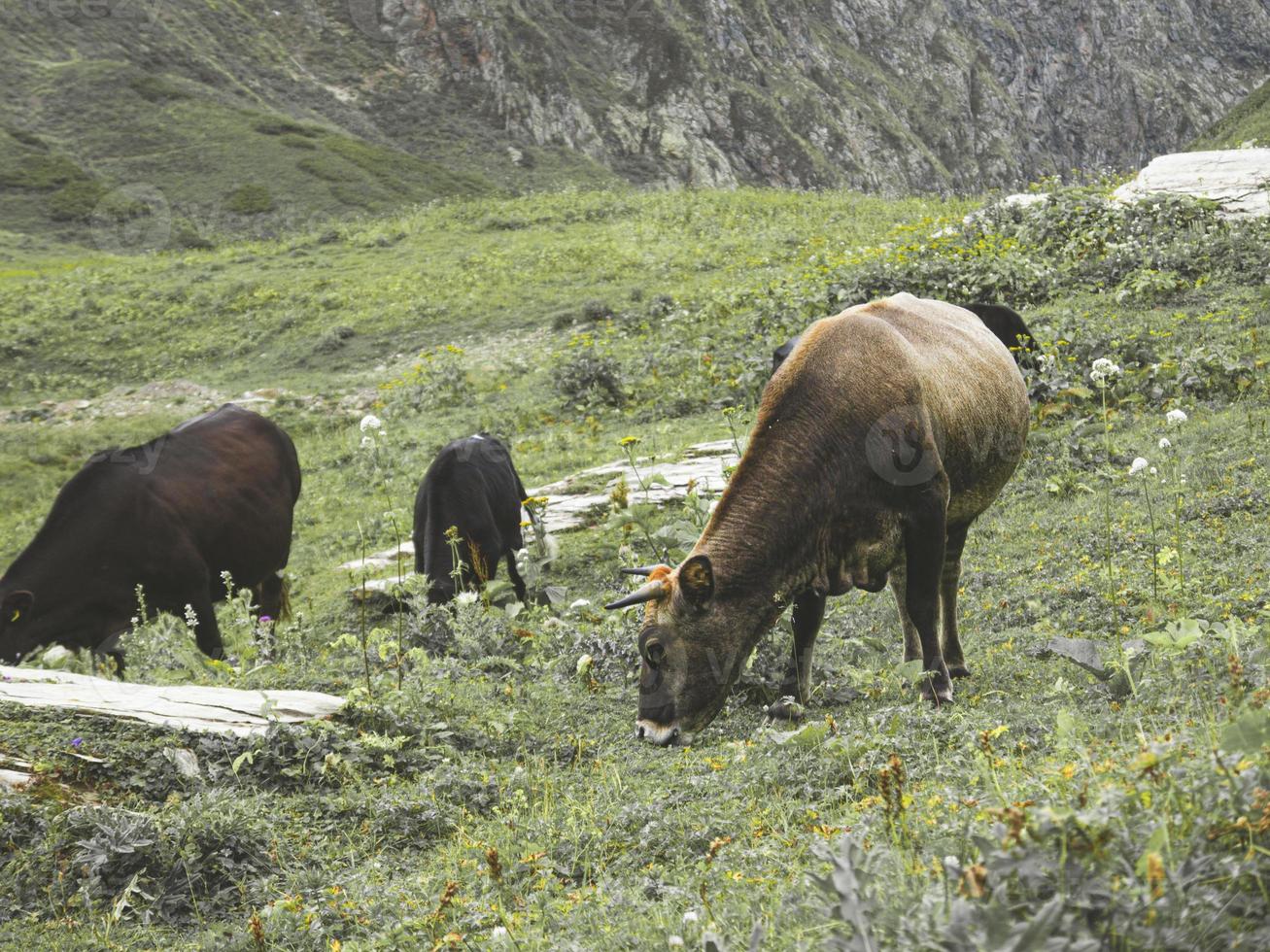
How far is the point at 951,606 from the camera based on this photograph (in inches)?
288

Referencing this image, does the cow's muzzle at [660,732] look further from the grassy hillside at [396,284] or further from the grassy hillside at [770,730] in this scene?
the grassy hillside at [396,284]

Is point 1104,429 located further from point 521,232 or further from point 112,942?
point 521,232

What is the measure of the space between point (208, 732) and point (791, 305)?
15312 millimetres

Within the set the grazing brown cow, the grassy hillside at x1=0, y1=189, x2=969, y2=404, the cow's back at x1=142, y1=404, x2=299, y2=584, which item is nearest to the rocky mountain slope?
the grassy hillside at x1=0, y1=189, x2=969, y2=404

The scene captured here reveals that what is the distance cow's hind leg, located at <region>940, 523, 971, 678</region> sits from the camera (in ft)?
23.2

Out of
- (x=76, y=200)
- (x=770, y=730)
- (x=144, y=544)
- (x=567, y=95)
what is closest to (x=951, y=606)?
(x=770, y=730)

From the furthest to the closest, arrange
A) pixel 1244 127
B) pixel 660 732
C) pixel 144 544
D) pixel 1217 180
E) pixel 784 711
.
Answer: pixel 1244 127 → pixel 1217 180 → pixel 144 544 → pixel 784 711 → pixel 660 732

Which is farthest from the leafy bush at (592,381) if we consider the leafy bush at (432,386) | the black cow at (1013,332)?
the black cow at (1013,332)

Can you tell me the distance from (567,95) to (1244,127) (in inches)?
2181

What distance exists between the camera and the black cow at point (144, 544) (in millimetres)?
9445

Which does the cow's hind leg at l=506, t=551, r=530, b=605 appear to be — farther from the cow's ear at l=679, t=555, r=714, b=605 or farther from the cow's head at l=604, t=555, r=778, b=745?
the cow's ear at l=679, t=555, r=714, b=605

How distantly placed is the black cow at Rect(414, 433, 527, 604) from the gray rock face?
61.0 metres

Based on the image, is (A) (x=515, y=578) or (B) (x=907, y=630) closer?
(B) (x=907, y=630)

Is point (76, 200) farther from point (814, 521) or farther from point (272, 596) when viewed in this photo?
point (814, 521)
